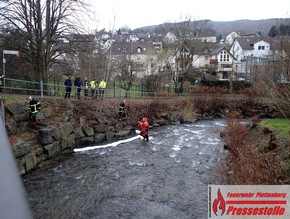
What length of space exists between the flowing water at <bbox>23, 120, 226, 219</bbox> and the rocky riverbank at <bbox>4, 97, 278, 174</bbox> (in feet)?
3.69

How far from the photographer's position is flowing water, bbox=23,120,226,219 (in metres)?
8.14

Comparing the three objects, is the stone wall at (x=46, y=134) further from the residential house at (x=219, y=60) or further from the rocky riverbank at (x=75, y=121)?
the residential house at (x=219, y=60)

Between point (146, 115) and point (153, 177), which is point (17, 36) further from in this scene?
point (153, 177)

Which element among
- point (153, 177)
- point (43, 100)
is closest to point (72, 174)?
point (153, 177)

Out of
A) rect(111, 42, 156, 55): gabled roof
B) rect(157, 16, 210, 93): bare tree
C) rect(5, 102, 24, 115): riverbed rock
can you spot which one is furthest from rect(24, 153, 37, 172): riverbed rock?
rect(111, 42, 156, 55): gabled roof

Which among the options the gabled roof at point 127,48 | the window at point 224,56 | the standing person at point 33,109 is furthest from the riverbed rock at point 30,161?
the window at point 224,56

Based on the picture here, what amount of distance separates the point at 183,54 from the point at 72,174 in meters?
30.5

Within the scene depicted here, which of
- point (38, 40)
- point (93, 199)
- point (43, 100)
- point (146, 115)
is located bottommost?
point (93, 199)

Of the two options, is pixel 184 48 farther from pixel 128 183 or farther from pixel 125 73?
pixel 128 183

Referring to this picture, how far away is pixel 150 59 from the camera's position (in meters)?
40.1

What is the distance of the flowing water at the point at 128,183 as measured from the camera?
26.7 ft

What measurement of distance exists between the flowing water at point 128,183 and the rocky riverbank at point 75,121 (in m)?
1.13

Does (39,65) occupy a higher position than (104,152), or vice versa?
(39,65)

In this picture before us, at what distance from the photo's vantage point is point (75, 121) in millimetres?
17219
